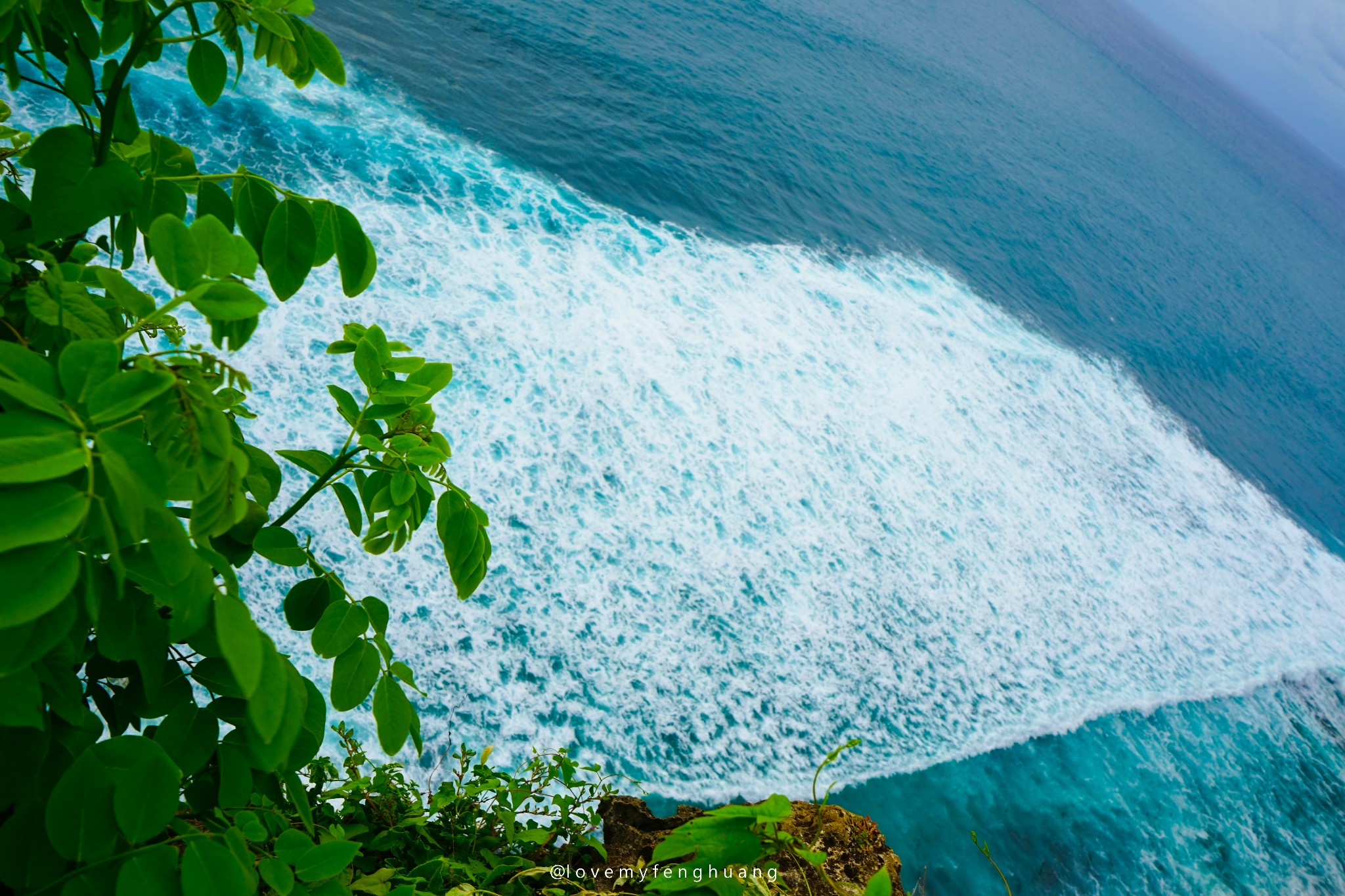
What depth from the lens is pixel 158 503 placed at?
775 millimetres

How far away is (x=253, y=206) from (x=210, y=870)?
1064 millimetres

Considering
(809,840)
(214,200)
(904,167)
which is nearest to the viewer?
(214,200)

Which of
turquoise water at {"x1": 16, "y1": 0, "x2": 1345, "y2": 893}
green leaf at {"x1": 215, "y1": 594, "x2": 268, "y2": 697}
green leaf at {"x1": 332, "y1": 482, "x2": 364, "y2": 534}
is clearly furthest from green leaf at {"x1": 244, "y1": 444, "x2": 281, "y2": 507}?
turquoise water at {"x1": 16, "y1": 0, "x2": 1345, "y2": 893}

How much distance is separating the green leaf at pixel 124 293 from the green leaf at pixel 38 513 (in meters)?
0.38

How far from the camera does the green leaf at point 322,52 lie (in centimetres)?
153

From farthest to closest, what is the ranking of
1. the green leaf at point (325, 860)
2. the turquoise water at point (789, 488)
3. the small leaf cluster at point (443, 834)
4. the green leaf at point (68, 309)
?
the turquoise water at point (789, 488) → the small leaf cluster at point (443, 834) → the green leaf at point (325, 860) → the green leaf at point (68, 309)

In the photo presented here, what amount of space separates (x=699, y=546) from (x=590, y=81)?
10.8 meters

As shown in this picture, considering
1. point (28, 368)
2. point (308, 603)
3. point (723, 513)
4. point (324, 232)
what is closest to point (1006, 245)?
point (723, 513)

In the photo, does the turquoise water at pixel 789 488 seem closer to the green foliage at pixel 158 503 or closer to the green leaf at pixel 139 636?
the green foliage at pixel 158 503

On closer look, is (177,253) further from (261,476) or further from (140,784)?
(140,784)

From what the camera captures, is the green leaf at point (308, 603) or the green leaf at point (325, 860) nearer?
the green leaf at point (325, 860)

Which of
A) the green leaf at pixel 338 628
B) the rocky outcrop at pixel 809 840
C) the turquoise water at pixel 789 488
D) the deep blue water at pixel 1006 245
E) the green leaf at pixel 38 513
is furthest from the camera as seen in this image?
the deep blue water at pixel 1006 245

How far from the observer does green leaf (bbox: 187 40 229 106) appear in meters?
1.53

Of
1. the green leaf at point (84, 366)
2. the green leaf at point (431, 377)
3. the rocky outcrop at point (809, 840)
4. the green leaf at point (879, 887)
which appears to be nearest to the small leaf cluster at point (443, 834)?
the rocky outcrop at point (809, 840)
